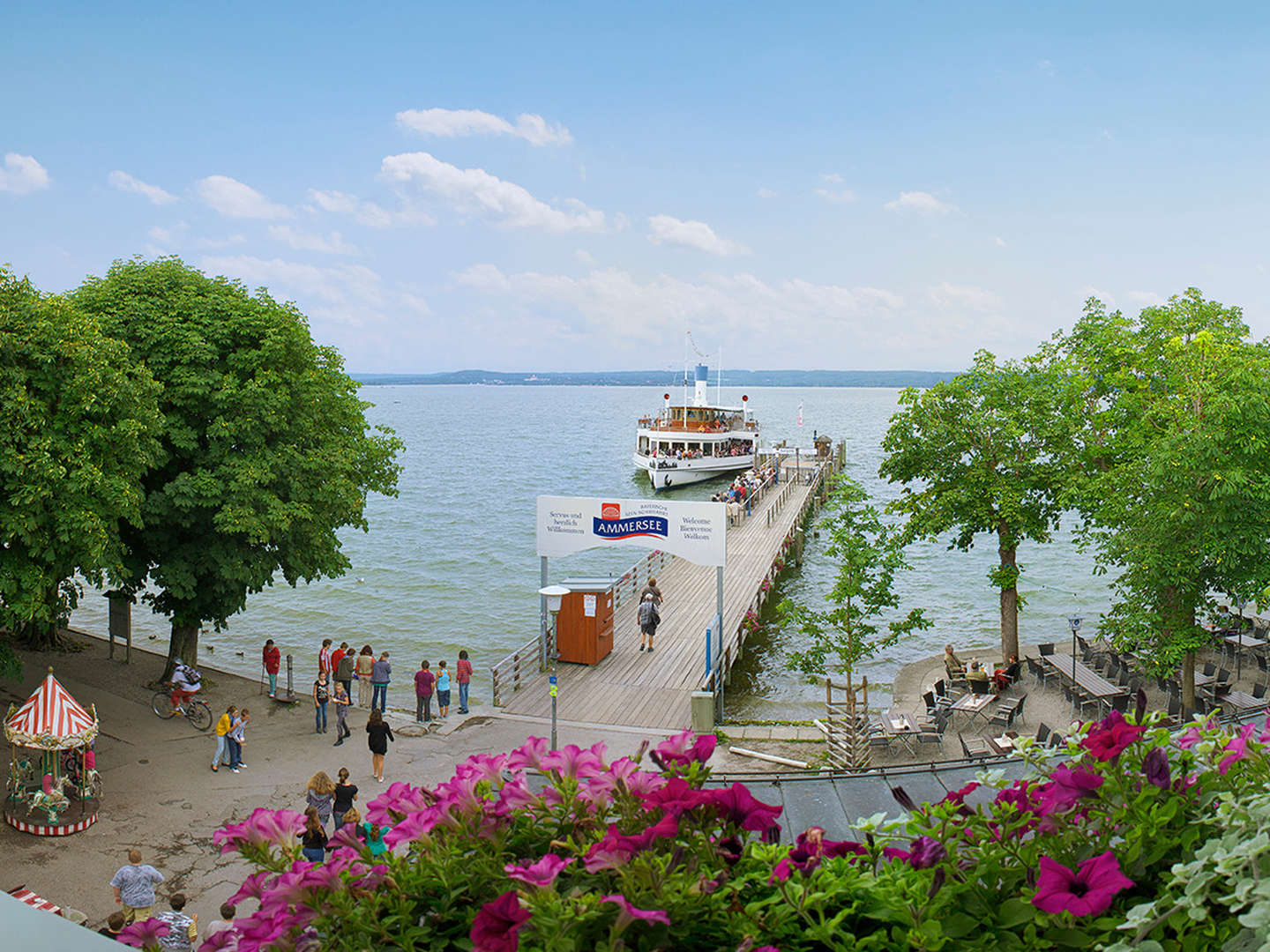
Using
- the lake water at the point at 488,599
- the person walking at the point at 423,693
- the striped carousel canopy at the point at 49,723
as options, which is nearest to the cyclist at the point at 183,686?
the person walking at the point at 423,693

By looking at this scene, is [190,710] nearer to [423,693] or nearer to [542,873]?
[423,693]

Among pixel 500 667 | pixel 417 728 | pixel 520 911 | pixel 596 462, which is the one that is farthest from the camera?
pixel 596 462

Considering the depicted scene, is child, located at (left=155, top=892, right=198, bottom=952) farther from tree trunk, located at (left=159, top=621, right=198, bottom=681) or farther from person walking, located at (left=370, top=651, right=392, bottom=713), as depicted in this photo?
tree trunk, located at (left=159, top=621, right=198, bottom=681)

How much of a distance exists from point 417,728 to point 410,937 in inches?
673

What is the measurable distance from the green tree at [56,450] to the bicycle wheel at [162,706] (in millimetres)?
3200

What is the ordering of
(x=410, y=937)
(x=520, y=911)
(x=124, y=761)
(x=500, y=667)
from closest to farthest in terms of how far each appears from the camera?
(x=520, y=911)
(x=410, y=937)
(x=124, y=761)
(x=500, y=667)

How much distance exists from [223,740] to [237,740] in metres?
0.38

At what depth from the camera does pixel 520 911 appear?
211cm

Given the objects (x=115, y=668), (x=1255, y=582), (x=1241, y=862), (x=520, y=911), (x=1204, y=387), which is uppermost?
(x=1204, y=387)

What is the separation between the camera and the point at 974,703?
775 inches

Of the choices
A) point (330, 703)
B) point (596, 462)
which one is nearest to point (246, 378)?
point (330, 703)

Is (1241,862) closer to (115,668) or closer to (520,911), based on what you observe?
(520,911)

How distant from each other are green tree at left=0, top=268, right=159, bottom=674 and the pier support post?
1020cm

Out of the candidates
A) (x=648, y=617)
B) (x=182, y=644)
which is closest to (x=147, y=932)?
(x=648, y=617)
